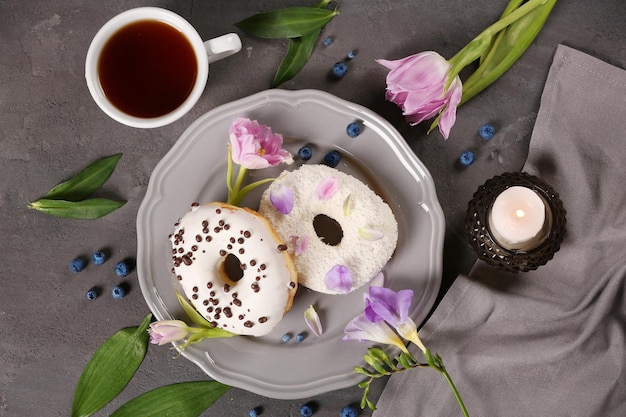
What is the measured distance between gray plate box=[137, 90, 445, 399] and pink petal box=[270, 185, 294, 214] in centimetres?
9

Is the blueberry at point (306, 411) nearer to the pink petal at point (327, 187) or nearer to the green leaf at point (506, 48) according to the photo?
the pink petal at point (327, 187)

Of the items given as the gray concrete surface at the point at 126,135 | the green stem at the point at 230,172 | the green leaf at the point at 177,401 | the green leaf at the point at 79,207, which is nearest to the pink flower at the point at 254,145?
the green stem at the point at 230,172

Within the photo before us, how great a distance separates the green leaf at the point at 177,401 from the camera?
0.90 m

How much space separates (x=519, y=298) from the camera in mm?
864

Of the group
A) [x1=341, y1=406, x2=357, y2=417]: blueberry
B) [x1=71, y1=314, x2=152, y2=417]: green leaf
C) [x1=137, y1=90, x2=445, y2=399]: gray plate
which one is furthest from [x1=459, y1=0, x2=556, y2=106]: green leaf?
[x1=71, y1=314, x2=152, y2=417]: green leaf

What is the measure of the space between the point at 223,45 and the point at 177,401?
0.53 metres

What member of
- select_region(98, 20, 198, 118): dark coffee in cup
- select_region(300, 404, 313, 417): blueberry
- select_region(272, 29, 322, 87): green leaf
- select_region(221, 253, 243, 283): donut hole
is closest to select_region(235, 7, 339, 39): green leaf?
select_region(272, 29, 322, 87): green leaf

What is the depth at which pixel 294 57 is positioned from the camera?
0.90m

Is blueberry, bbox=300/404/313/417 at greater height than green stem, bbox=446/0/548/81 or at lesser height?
lesser

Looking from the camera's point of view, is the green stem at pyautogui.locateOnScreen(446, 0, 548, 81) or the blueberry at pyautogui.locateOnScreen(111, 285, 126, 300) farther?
the blueberry at pyautogui.locateOnScreen(111, 285, 126, 300)

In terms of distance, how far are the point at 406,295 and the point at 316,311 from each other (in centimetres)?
16

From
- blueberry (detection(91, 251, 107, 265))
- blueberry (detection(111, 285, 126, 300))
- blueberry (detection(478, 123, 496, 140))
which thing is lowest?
blueberry (detection(111, 285, 126, 300))

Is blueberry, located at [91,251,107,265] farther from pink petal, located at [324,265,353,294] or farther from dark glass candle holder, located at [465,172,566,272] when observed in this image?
dark glass candle holder, located at [465,172,566,272]

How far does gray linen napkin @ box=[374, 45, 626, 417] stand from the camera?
86cm
